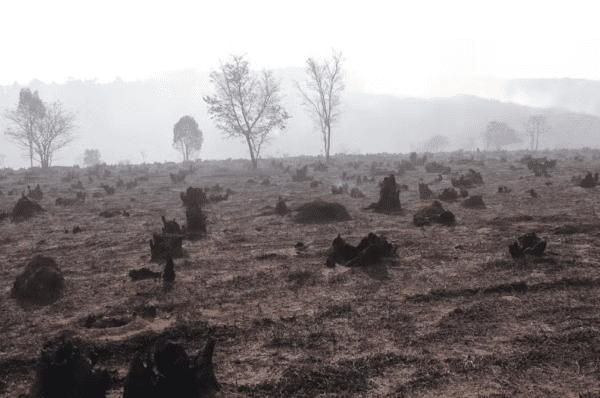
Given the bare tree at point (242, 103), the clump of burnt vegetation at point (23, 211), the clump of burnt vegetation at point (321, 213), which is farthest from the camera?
the bare tree at point (242, 103)

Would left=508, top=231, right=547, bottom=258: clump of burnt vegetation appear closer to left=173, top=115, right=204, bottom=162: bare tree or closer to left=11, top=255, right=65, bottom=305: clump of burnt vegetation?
left=11, top=255, right=65, bottom=305: clump of burnt vegetation

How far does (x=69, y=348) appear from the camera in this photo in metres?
3.22

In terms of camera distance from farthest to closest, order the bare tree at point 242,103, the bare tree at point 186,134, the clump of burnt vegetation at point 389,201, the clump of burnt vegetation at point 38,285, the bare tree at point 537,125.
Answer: the bare tree at point 537,125, the bare tree at point 186,134, the bare tree at point 242,103, the clump of burnt vegetation at point 389,201, the clump of burnt vegetation at point 38,285

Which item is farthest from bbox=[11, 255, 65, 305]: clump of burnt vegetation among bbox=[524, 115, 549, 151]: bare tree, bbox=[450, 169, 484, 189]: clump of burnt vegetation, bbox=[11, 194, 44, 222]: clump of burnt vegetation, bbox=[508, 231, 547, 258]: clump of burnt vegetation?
bbox=[524, 115, 549, 151]: bare tree

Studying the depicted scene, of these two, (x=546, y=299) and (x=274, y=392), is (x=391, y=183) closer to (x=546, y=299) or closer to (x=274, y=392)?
(x=546, y=299)

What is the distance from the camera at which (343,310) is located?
491 centimetres

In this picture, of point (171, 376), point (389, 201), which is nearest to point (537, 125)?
point (389, 201)

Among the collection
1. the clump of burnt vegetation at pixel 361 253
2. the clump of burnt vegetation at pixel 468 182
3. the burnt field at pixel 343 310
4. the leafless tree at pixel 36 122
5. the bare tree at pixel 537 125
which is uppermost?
the bare tree at pixel 537 125

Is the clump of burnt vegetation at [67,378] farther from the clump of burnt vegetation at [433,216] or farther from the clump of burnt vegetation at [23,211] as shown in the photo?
the clump of burnt vegetation at [23,211]

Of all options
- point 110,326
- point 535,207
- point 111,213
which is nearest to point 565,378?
point 110,326

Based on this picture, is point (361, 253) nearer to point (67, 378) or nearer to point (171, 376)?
point (171, 376)

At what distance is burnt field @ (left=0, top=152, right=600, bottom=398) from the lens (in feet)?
11.4

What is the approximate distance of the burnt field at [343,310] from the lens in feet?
11.4

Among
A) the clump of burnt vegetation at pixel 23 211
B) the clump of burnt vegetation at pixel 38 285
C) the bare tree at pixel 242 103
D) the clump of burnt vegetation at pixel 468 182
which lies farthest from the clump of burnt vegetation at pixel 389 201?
the bare tree at pixel 242 103
